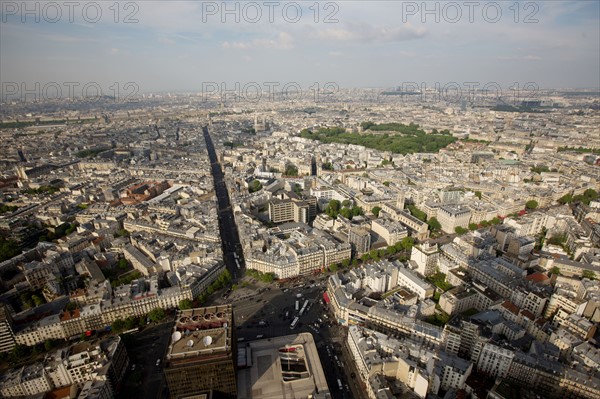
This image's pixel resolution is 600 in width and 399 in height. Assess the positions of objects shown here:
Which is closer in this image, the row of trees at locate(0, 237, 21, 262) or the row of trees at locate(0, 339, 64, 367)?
the row of trees at locate(0, 339, 64, 367)

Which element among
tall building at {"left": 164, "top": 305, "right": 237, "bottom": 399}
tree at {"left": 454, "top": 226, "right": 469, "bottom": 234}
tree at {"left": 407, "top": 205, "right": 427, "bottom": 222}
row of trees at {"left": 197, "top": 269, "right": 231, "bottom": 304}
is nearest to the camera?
tall building at {"left": 164, "top": 305, "right": 237, "bottom": 399}

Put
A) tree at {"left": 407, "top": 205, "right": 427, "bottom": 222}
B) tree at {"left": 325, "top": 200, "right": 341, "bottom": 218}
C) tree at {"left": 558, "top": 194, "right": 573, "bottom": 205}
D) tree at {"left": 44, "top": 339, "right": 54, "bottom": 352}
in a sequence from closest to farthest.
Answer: tree at {"left": 44, "top": 339, "right": 54, "bottom": 352} < tree at {"left": 407, "top": 205, "right": 427, "bottom": 222} < tree at {"left": 325, "top": 200, "right": 341, "bottom": 218} < tree at {"left": 558, "top": 194, "right": 573, "bottom": 205}

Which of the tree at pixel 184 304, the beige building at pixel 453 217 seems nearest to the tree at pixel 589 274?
the beige building at pixel 453 217

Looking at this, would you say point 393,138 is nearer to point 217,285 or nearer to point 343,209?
point 343,209

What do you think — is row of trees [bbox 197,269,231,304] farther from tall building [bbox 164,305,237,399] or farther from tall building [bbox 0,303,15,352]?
tall building [bbox 0,303,15,352]

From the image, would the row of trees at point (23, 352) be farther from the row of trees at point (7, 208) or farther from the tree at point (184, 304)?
the row of trees at point (7, 208)

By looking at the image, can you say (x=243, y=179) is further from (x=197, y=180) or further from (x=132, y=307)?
(x=132, y=307)

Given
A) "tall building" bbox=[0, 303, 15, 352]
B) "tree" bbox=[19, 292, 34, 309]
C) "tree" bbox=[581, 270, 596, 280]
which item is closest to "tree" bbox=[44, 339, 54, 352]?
"tall building" bbox=[0, 303, 15, 352]
